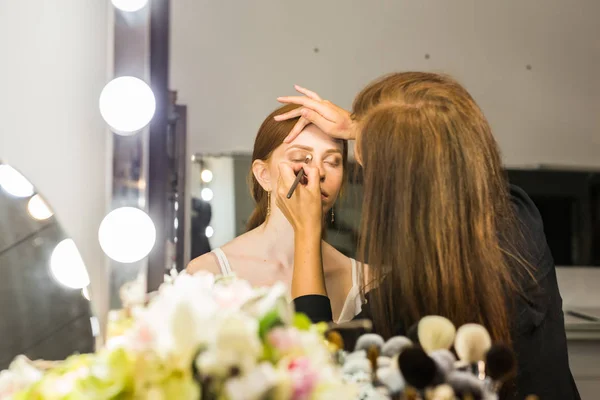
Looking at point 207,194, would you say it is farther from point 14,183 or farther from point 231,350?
point 231,350

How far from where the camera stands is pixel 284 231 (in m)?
0.74

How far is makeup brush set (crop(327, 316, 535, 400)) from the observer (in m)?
0.35

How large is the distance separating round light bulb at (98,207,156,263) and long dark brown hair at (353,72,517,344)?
0.95 feet

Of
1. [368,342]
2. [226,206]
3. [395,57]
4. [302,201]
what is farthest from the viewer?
[395,57]

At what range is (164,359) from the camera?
1.04ft

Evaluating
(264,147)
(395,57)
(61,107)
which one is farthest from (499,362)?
(395,57)

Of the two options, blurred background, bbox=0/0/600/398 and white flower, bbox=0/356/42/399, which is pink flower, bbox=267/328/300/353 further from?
blurred background, bbox=0/0/600/398

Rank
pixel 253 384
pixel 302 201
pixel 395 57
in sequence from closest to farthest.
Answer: pixel 253 384
pixel 302 201
pixel 395 57

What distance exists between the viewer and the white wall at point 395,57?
912 mm

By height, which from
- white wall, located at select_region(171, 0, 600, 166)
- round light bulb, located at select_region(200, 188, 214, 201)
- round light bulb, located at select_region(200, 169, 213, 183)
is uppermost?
white wall, located at select_region(171, 0, 600, 166)

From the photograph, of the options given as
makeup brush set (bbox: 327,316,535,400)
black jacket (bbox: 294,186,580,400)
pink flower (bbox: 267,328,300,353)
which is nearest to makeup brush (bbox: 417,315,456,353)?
makeup brush set (bbox: 327,316,535,400)

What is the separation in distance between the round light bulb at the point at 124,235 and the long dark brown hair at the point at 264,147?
14cm

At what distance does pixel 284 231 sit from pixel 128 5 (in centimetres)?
34

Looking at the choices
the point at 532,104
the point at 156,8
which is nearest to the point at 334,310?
the point at 156,8
